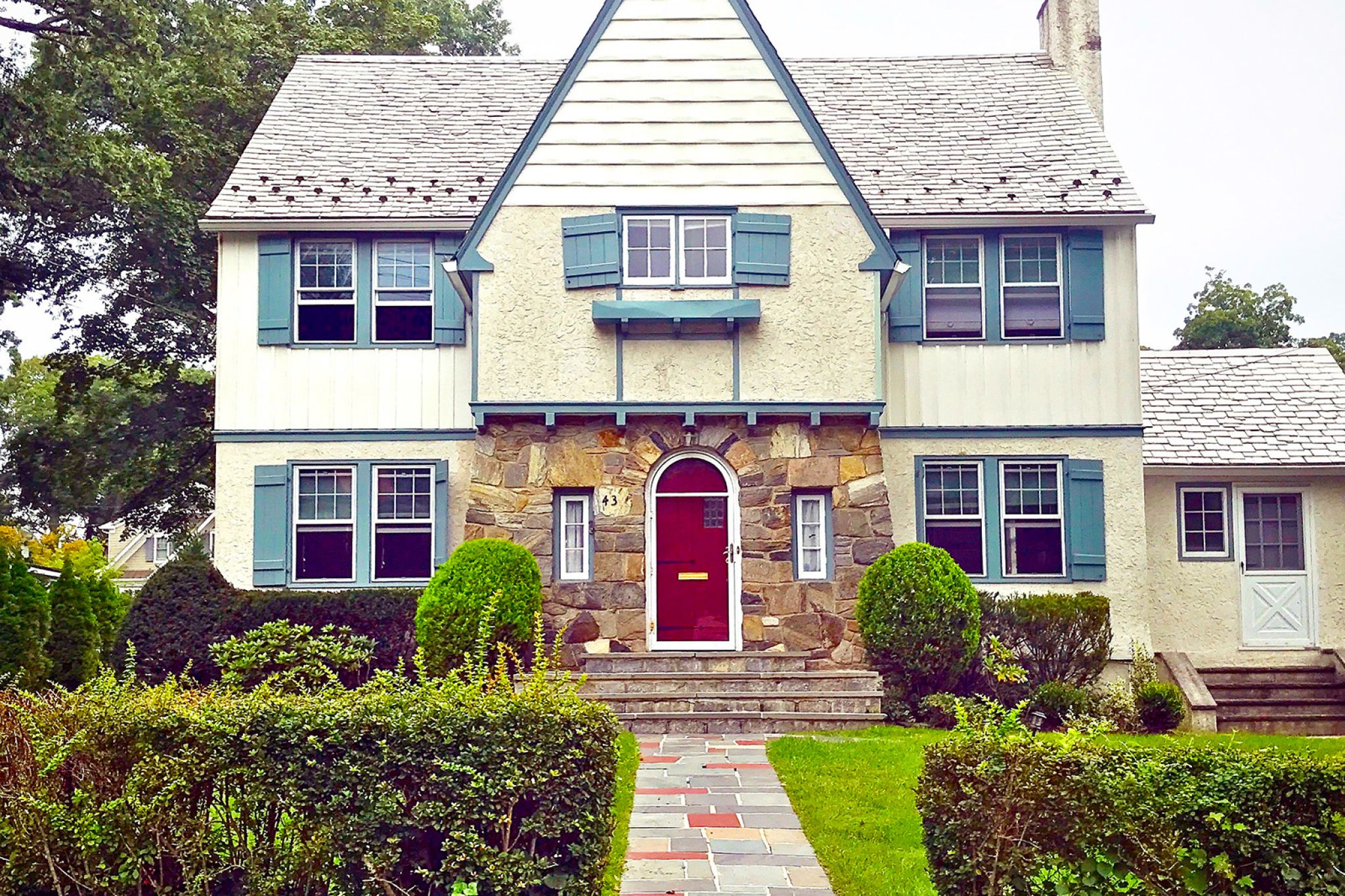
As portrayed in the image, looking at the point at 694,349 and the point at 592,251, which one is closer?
the point at 694,349

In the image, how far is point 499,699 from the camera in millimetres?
6207

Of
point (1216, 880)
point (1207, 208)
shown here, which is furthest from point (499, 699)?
point (1207, 208)

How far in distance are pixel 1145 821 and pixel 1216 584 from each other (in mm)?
12450

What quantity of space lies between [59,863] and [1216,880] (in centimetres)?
535

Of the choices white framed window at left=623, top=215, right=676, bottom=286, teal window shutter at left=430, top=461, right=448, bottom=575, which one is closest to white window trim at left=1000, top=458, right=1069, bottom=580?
white framed window at left=623, top=215, right=676, bottom=286

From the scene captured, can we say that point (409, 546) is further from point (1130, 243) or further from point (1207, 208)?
point (1207, 208)

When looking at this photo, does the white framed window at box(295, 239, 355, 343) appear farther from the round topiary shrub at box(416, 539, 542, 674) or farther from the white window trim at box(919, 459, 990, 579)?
the white window trim at box(919, 459, 990, 579)

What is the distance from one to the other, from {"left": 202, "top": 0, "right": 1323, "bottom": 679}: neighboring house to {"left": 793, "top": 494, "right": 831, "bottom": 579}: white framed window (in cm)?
4

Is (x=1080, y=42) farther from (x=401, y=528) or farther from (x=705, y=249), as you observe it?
(x=401, y=528)

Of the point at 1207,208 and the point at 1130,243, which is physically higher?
the point at 1207,208

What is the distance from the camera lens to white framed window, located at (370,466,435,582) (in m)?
16.5

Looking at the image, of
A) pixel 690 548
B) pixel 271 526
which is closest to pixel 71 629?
pixel 271 526

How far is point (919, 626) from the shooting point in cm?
1358

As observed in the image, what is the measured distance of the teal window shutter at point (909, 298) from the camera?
54.9 ft
